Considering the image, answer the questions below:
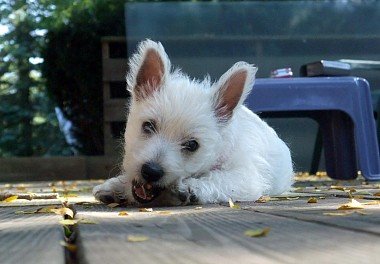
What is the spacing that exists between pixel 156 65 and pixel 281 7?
22.6 feet

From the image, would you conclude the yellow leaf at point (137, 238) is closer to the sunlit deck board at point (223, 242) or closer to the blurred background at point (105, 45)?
the sunlit deck board at point (223, 242)

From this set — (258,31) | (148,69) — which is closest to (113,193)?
(148,69)

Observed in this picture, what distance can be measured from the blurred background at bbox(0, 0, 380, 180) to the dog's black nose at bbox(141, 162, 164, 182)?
21.9 ft

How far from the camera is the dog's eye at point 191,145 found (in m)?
3.67

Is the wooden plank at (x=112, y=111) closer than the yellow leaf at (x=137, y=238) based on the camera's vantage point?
No

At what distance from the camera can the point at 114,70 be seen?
10.6 m

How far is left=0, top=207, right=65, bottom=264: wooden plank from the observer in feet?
5.41

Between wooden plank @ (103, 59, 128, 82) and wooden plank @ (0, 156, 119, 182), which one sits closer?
wooden plank @ (0, 156, 119, 182)

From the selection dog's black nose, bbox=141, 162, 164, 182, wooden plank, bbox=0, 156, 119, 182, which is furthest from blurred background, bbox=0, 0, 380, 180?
dog's black nose, bbox=141, 162, 164, 182

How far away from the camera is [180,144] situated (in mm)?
3648

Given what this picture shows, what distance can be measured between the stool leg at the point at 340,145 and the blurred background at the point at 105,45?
267 centimetres

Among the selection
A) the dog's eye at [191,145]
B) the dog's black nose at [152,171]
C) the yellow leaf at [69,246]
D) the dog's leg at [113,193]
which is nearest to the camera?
the yellow leaf at [69,246]

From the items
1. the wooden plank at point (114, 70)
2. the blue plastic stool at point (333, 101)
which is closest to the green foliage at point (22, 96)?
the wooden plank at point (114, 70)

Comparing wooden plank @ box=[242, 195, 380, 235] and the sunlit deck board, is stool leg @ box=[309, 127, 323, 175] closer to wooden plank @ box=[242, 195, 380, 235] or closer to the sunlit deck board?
wooden plank @ box=[242, 195, 380, 235]
